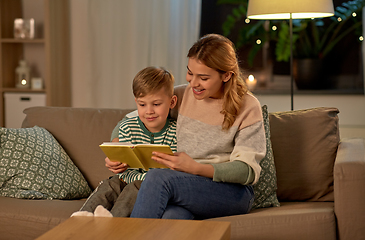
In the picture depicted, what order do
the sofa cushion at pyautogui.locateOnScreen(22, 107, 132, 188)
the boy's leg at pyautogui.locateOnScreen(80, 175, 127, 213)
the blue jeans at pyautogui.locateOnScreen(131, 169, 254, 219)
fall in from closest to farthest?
the blue jeans at pyautogui.locateOnScreen(131, 169, 254, 219) → the boy's leg at pyautogui.locateOnScreen(80, 175, 127, 213) → the sofa cushion at pyautogui.locateOnScreen(22, 107, 132, 188)

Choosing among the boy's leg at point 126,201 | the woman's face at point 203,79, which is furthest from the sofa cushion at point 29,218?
the woman's face at point 203,79

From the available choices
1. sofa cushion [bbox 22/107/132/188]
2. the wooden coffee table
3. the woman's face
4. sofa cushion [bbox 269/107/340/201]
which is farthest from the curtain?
the wooden coffee table

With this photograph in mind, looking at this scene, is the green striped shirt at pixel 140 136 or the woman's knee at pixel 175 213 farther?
the green striped shirt at pixel 140 136

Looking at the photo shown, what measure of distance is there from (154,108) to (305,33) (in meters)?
2.16

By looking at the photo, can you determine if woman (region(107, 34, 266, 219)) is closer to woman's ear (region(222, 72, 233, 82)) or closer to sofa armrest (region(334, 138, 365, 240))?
woman's ear (region(222, 72, 233, 82))

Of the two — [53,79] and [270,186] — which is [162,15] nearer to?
[53,79]

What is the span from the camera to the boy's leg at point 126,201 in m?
1.64

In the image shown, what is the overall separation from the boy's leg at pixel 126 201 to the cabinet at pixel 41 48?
2.05 metres

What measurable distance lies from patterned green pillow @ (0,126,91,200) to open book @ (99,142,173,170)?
50 centimetres

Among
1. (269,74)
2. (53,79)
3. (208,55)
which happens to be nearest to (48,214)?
(208,55)

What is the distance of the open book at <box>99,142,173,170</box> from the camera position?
1.52 m

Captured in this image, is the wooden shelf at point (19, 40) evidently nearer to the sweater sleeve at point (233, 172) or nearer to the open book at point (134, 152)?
the open book at point (134, 152)

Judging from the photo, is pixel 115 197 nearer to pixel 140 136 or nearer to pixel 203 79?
pixel 140 136

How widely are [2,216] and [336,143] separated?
1.47 metres
